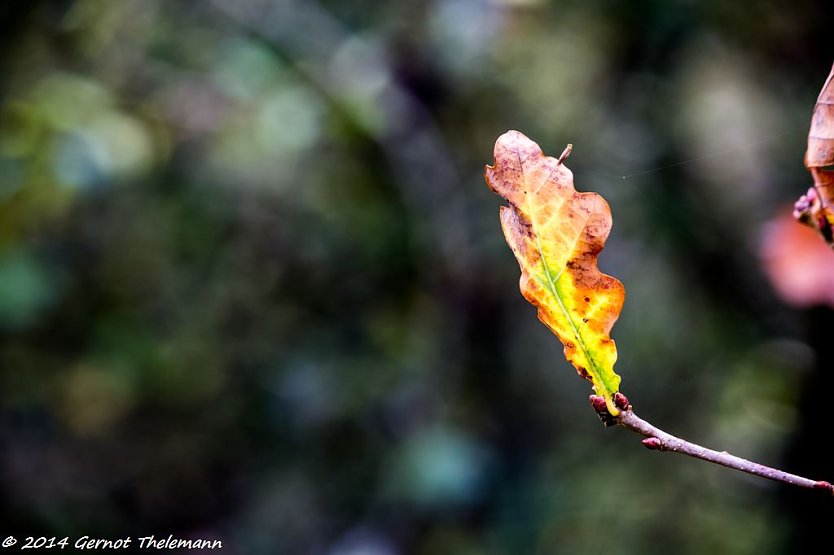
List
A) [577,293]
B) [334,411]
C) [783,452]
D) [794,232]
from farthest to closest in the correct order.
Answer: [334,411], [783,452], [794,232], [577,293]

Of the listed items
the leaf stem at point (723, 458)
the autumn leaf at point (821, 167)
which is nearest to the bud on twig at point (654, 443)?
the leaf stem at point (723, 458)

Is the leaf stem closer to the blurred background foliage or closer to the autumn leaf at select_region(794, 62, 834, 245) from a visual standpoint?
the autumn leaf at select_region(794, 62, 834, 245)

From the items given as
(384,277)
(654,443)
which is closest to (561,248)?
(654,443)

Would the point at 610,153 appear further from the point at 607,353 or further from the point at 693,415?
the point at 607,353

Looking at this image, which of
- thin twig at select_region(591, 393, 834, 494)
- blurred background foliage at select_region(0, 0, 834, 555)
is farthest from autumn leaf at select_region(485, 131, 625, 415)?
blurred background foliage at select_region(0, 0, 834, 555)

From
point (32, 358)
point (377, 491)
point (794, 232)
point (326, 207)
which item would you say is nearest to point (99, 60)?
point (326, 207)

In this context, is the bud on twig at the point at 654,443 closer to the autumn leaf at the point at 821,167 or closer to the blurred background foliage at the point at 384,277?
the autumn leaf at the point at 821,167

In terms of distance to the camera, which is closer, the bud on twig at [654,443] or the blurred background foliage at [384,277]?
the bud on twig at [654,443]
